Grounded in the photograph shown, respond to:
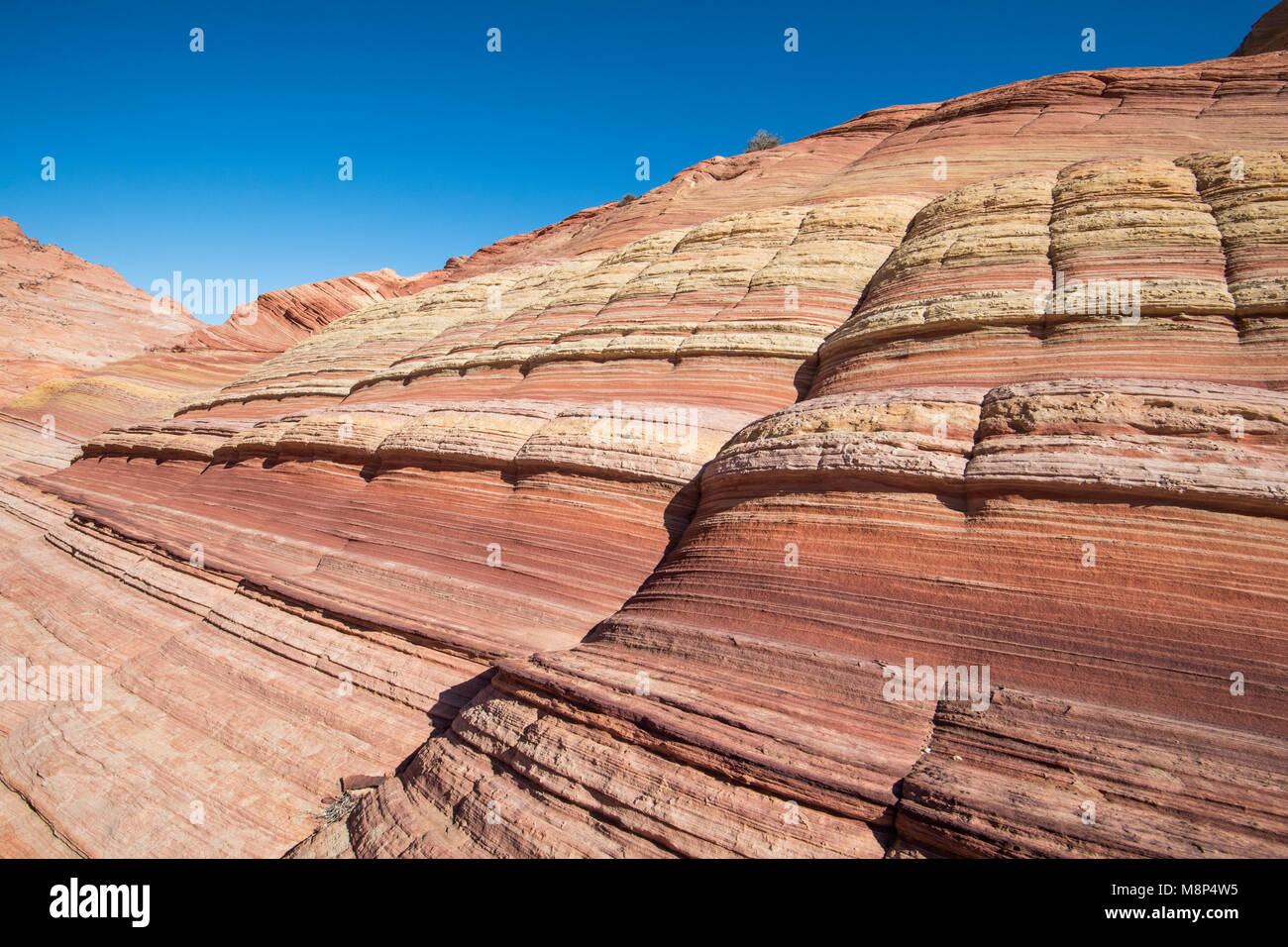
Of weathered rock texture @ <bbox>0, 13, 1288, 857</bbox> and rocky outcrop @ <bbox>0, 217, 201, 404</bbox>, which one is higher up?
rocky outcrop @ <bbox>0, 217, 201, 404</bbox>

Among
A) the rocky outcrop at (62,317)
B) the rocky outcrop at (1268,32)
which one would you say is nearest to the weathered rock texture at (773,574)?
the rocky outcrop at (1268,32)

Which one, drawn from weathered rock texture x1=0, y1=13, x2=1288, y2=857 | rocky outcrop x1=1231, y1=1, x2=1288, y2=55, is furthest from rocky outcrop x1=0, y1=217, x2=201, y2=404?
rocky outcrop x1=1231, y1=1, x2=1288, y2=55

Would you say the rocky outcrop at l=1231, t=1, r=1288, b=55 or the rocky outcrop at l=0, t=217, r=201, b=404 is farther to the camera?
the rocky outcrop at l=0, t=217, r=201, b=404

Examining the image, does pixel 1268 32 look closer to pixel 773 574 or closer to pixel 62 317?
pixel 773 574

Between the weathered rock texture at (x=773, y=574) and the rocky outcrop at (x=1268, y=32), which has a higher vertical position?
the rocky outcrop at (x=1268, y=32)

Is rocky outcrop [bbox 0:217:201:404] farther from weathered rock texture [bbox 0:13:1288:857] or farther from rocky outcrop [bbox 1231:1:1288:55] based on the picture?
rocky outcrop [bbox 1231:1:1288:55]

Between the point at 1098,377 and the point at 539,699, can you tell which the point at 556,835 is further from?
the point at 1098,377

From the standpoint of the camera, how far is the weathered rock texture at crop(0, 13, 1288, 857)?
3742 millimetres

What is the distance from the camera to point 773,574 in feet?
19.2

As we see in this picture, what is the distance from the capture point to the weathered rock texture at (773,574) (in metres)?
3.74

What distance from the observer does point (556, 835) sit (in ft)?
13.2

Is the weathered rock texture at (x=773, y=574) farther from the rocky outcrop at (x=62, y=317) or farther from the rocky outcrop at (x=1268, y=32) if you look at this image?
the rocky outcrop at (x=62, y=317)

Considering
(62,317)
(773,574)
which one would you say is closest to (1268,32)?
(773,574)
